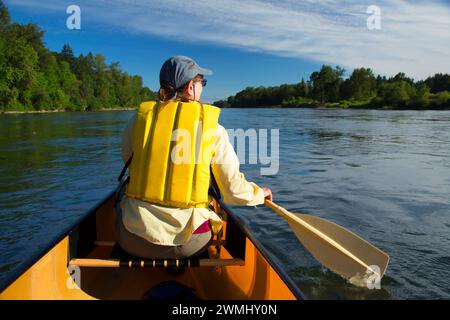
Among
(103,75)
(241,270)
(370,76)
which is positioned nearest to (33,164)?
(241,270)

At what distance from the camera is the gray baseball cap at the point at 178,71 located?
8.35 feet

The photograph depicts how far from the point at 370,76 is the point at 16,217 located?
113 metres

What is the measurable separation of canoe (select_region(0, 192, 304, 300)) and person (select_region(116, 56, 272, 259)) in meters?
0.29

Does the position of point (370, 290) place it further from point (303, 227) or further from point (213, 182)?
point (213, 182)

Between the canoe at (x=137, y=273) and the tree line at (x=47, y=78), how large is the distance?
3408 centimetres

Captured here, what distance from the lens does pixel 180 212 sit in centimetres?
253

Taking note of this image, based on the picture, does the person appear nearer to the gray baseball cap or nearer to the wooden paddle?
the gray baseball cap

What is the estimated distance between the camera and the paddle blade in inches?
125

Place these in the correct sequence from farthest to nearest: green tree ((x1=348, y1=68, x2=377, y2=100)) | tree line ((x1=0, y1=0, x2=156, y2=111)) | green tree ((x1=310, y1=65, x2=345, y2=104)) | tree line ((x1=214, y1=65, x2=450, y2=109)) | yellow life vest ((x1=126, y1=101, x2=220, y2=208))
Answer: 1. green tree ((x1=310, y1=65, x2=345, y2=104))
2. green tree ((x1=348, y1=68, x2=377, y2=100))
3. tree line ((x1=214, y1=65, x2=450, y2=109))
4. tree line ((x1=0, y1=0, x2=156, y2=111))
5. yellow life vest ((x1=126, y1=101, x2=220, y2=208))

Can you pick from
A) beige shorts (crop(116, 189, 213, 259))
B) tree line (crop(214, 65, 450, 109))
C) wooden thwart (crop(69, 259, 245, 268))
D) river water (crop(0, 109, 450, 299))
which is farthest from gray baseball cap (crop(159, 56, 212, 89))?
tree line (crop(214, 65, 450, 109))

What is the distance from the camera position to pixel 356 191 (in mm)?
8234

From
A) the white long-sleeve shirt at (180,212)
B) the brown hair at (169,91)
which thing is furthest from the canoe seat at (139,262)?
the brown hair at (169,91)

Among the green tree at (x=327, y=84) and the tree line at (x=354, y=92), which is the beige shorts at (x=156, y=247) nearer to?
the tree line at (x=354, y=92)

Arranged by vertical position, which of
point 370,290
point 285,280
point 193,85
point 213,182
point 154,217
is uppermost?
point 193,85
